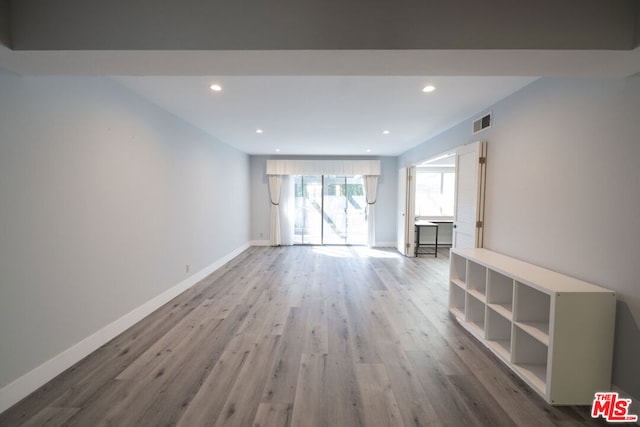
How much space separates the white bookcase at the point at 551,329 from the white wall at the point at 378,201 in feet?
15.3

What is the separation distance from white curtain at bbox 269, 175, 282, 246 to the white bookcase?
5311mm

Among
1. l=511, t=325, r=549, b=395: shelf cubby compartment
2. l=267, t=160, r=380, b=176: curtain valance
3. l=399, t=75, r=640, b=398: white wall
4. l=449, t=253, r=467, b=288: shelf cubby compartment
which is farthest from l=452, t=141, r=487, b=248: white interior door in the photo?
l=267, t=160, r=380, b=176: curtain valance

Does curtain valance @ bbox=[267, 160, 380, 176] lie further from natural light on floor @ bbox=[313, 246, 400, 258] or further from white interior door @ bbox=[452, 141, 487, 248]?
white interior door @ bbox=[452, 141, 487, 248]

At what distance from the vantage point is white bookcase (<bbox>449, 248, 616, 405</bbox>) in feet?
5.58

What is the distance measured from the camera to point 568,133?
209cm

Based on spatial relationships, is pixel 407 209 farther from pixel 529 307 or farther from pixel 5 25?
pixel 5 25

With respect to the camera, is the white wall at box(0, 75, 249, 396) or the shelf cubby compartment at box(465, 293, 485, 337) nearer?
the white wall at box(0, 75, 249, 396)

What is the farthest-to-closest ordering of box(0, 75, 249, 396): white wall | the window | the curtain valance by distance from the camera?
the window, the curtain valance, box(0, 75, 249, 396): white wall

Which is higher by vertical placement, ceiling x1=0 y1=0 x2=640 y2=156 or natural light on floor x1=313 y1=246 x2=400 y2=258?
ceiling x1=0 y1=0 x2=640 y2=156

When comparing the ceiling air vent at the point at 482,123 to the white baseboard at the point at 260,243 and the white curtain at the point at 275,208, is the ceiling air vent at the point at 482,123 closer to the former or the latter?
the white curtain at the point at 275,208

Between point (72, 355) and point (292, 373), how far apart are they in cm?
179

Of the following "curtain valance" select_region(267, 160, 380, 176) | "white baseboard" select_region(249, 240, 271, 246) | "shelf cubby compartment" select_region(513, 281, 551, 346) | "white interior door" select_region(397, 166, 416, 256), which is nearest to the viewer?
"shelf cubby compartment" select_region(513, 281, 551, 346)

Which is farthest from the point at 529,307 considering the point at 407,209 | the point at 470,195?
the point at 407,209

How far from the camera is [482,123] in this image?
10.6 feet
